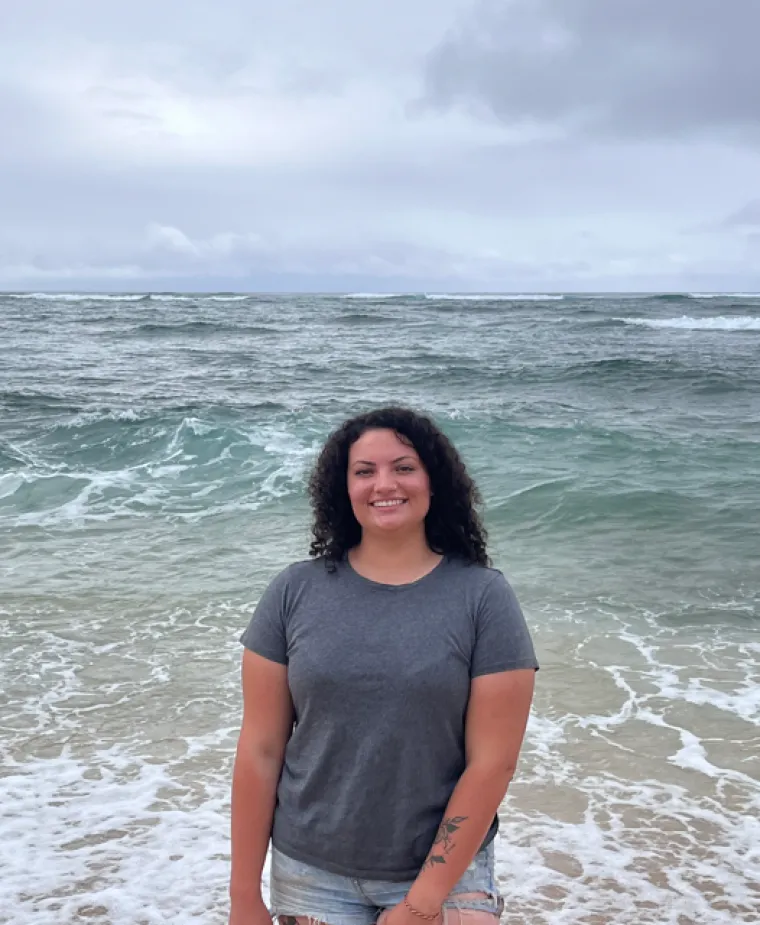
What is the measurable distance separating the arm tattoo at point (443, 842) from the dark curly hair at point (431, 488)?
0.60 metres

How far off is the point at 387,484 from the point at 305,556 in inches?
294

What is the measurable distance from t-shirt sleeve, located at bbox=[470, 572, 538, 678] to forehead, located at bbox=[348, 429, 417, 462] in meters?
0.42

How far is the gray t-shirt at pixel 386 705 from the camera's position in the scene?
6.89 ft

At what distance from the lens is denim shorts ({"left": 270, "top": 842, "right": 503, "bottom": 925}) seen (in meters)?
2.15

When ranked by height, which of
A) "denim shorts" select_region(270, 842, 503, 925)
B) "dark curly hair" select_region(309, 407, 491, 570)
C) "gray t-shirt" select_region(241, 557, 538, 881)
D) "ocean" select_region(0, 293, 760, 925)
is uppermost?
"dark curly hair" select_region(309, 407, 491, 570)

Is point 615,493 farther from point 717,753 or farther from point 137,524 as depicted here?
point 717,753

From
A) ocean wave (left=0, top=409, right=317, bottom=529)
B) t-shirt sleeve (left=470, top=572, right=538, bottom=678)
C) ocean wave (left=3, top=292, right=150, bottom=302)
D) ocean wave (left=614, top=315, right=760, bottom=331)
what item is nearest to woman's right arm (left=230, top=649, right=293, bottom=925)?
t-shirt sleeve (left=470, top=572, right=538, bottom=678)

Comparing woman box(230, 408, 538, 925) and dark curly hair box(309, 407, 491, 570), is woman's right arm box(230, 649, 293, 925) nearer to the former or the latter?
woman box(230, 408, 538, 925)

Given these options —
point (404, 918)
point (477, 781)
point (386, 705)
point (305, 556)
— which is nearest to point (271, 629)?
point (386, 705)

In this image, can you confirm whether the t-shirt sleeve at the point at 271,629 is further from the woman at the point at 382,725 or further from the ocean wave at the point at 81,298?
the ocean wave at the point at 81,298

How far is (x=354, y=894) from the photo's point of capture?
7.11ft

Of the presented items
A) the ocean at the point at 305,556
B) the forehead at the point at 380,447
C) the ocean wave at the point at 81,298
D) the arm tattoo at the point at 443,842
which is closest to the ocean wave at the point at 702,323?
the ocean at the point at 305,556

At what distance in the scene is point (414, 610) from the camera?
216 cm

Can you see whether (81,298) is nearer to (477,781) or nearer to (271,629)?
→ (271,629)
